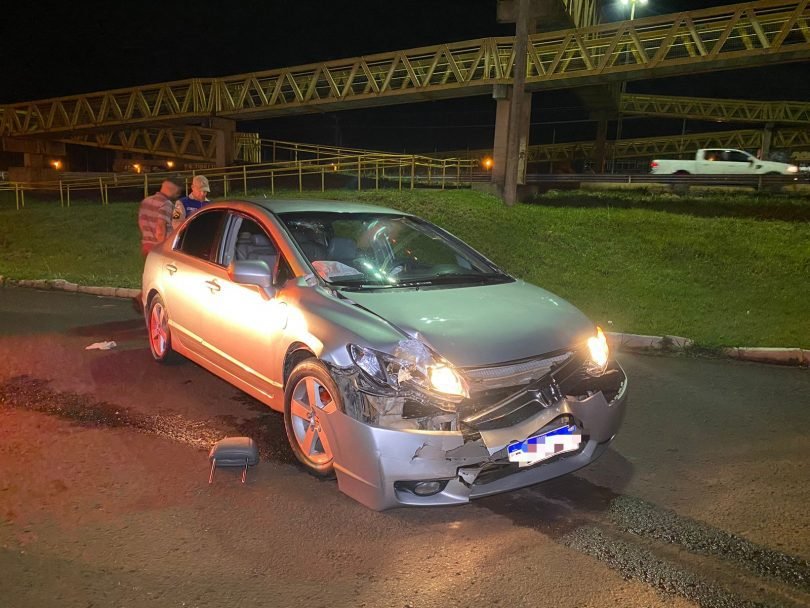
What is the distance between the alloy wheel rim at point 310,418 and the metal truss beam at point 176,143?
29.0 m

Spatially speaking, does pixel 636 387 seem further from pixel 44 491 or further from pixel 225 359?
pixel 44 491

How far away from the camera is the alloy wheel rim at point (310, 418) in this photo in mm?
3531

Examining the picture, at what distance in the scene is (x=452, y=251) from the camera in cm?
505

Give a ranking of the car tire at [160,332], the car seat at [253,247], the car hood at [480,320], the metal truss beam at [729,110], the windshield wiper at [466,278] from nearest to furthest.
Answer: the car hood at [480,320] → the windshield wiper at [466,278] → the car seat at [253,247] → the car tire at [160,332] → the metal truss beam at [729,110]

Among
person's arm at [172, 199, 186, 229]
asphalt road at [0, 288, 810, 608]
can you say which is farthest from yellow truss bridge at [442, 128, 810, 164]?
asphalt road at [0, 288, 810, 608]

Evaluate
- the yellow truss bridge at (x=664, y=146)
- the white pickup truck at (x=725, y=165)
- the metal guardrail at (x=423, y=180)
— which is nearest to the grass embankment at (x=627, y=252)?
the metal guardrail at (x=423, y=180)

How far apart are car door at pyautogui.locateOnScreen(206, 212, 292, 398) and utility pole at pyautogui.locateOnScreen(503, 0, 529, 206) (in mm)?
13543

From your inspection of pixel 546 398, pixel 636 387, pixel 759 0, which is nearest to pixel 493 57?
pixel 759 0

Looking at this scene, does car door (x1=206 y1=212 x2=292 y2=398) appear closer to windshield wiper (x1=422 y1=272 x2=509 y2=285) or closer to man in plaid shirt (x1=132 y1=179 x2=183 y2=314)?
windshield wiper (x1=422 y1=272 x2=509 y2=285)

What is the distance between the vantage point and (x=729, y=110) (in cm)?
4094

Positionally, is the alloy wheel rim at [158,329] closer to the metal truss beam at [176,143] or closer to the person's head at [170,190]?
the person's head at [170,190]

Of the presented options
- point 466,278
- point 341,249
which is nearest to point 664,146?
point 466,278

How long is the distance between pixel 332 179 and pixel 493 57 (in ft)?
27.5

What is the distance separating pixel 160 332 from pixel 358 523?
353 centimetres
